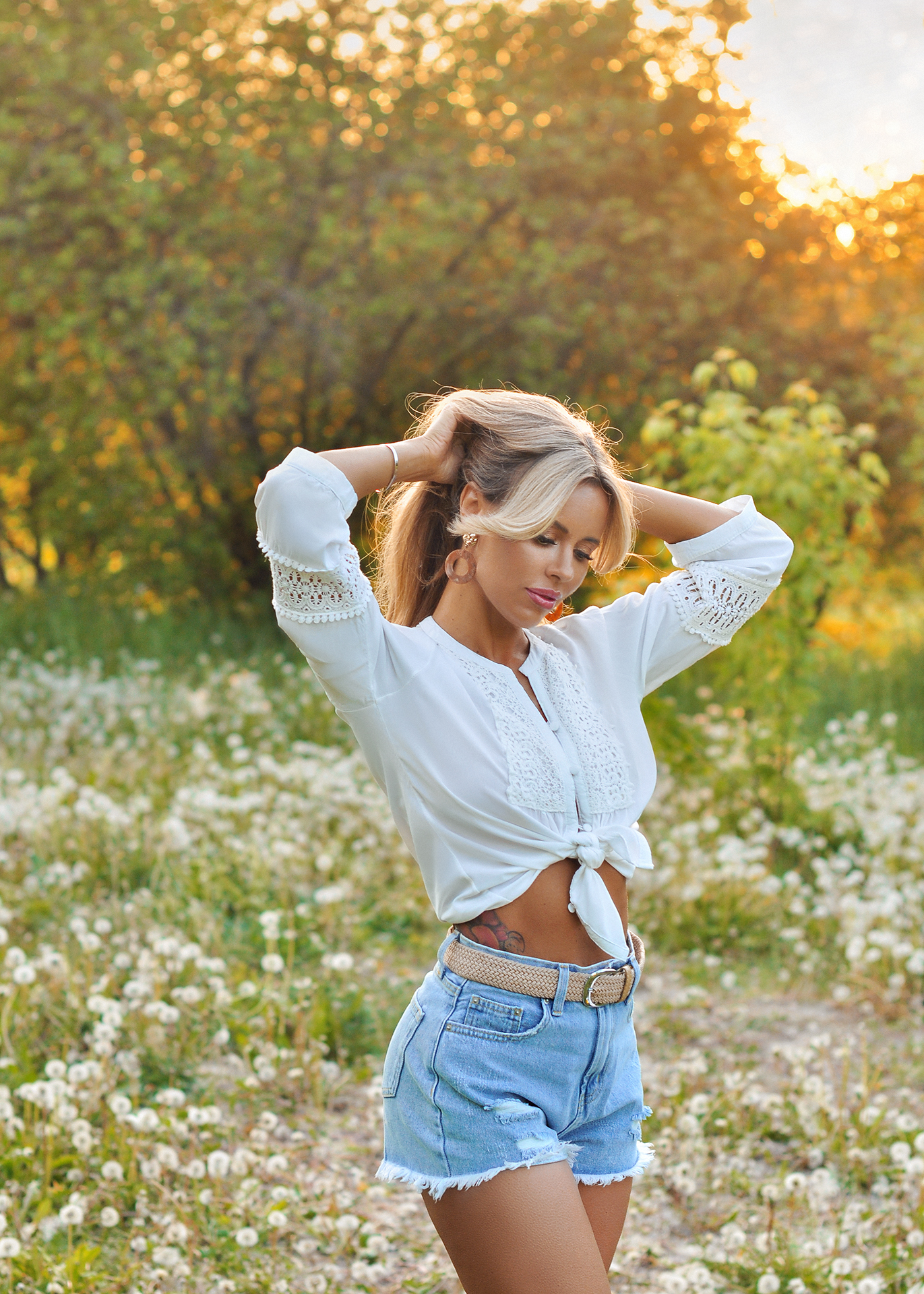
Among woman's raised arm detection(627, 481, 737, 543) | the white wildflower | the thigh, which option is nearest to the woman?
the thigh

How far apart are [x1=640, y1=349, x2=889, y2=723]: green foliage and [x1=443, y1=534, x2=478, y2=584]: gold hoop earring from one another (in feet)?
13.0

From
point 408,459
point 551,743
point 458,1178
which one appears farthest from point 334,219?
point 458,1178

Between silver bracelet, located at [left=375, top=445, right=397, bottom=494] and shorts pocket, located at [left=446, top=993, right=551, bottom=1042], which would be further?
silver bracelet, located at [left=375, top=445, right=397, bottom=494]

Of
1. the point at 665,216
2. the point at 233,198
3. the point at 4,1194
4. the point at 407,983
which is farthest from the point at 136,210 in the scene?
the point at 4,1194

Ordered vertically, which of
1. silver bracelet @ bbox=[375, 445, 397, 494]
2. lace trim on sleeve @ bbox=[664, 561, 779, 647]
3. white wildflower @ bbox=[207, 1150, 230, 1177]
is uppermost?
Answer: silver bracelet @ bbox=[375, 445, 397, 494]

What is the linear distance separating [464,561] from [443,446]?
21 cm

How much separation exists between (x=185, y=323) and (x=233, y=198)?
1233 millimetres

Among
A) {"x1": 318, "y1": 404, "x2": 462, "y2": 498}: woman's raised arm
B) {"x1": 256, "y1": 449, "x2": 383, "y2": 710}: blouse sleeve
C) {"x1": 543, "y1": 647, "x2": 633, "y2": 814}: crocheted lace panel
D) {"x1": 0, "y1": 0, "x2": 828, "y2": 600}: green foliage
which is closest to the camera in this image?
{"x1": 256, "y1": 449, "x2": 383, "y2": 710}: blouse sleeve

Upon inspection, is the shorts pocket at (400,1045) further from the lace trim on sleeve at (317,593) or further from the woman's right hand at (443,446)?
the woman's right hand at (443,446)

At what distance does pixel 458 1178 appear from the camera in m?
1.94

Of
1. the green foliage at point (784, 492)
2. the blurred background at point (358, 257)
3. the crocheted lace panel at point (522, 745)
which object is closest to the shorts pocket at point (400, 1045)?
the crocheted lace panel at point (522, 745)

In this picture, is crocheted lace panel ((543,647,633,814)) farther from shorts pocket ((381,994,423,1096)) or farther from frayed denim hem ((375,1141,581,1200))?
frayed denim hem ((375,1141,581,1200))

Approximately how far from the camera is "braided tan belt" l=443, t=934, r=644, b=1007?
2010 millimetres

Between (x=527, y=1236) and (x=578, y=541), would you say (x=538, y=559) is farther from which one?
(x=527, y=1236)
